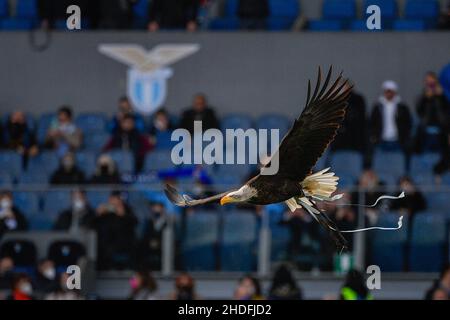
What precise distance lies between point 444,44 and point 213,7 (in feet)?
8.56

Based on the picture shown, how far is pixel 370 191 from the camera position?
1903 cm

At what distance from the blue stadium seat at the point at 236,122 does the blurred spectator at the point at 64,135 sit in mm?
1459

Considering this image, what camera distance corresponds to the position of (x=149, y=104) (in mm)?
22000

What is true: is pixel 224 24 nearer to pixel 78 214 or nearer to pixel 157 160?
pixel 157 160

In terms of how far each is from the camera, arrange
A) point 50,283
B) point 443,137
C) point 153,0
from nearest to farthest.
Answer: point 50,283
point 443,137
point 153,0

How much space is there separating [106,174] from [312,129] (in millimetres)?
7126

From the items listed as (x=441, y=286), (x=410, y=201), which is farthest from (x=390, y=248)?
(x=441, y=286)

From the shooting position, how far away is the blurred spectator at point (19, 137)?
21.0m

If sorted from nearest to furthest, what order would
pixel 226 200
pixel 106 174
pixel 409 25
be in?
pixel 226 200 → pixel 106 174 → pixel 409 25

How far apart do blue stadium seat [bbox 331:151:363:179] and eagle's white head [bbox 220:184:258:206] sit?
7153 millimetres

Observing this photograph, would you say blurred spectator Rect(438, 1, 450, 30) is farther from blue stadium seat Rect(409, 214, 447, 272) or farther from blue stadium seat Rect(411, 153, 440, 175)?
blue stadium seat Rect(409, 214, 447, 272)

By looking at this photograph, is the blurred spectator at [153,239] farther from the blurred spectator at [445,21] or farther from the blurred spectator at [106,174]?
the blurred spectator at [445,21]

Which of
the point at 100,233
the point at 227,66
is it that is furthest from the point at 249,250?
the point at 227,66

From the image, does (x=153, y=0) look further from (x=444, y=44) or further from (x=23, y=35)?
(x=444, y=44)
